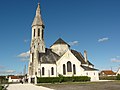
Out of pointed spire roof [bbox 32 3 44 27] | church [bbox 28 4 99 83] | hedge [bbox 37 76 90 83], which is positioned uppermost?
pointed spire roof [bbox 32 3 44 27]

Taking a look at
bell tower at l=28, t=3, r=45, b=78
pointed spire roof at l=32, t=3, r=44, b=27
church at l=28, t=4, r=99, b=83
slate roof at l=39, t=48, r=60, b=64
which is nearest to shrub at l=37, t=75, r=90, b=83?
church at l=28, t=4, r=99, b=83

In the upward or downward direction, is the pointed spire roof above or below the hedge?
above

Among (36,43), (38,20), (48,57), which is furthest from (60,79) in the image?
(38,20)

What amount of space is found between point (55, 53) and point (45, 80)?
1478 cm

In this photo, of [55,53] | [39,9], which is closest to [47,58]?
[55,53]

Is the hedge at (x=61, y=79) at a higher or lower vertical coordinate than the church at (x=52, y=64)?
lower

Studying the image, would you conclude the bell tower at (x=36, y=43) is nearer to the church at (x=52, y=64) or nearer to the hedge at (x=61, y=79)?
the church at (x=52, y=64)

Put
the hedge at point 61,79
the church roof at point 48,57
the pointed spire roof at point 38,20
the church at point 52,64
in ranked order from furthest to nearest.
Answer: the pointed spire roof at point 38,20
the church roof at point 48,57
the church at point 52,64
the hedge at point 61,79

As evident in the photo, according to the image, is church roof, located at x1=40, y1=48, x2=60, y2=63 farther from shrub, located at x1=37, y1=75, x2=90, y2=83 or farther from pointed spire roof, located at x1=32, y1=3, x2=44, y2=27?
pointed spire roof, located at x1=32, y1=3, x2=44, y2=27

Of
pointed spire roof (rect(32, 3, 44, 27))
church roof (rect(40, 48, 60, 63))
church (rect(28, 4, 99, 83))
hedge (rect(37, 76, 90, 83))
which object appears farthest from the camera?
pointed spire roof (rect(32, 3, 44, 27))

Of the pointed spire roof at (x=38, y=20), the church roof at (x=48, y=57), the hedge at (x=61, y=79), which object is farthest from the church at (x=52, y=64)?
the pointed spire roof at (x=38, y=20)

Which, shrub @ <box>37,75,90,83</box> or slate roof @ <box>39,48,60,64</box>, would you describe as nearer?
shrub @ <box>37,75,90,83</box>

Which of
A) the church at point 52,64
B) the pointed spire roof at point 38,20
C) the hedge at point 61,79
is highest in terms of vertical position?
the pointed spire roof at point 38,20

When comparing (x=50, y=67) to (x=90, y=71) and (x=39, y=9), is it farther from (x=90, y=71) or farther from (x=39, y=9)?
(x=39, y=9)
